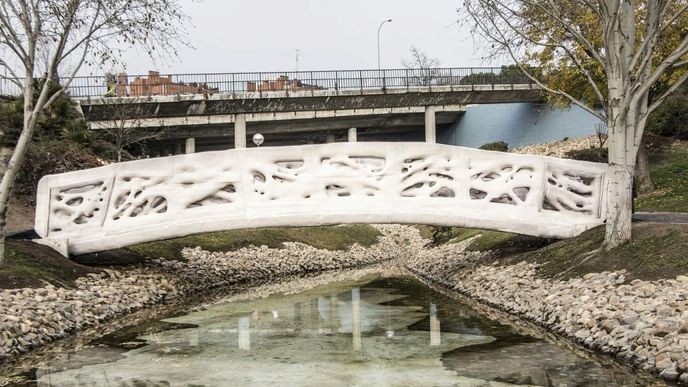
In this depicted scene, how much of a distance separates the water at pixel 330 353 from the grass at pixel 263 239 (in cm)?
560

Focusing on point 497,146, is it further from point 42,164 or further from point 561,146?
point 42,164

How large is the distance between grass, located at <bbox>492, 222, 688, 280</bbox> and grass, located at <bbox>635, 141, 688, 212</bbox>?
6034mm

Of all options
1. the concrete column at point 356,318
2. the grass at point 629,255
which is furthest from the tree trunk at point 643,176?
the concrete column at point 356,318

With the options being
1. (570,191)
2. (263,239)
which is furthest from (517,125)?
(570,191)

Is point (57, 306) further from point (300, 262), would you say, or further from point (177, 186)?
point (300, 262)

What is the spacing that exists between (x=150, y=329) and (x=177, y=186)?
13.1 feet

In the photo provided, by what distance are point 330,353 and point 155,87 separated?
33783 millimetres

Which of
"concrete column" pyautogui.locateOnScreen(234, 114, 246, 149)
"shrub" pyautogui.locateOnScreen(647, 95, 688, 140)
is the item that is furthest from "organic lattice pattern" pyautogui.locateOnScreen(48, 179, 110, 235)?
"concrete column" pyautogui.locateOnScreen(234, 114, 246, 149)

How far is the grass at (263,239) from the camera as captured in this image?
20.0 meters

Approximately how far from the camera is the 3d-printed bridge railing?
15.4m

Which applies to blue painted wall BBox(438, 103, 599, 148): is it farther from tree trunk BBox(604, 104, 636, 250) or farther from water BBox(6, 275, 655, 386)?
water BBox(6, 275, 655, 386)

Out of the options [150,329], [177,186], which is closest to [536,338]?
[150,329]

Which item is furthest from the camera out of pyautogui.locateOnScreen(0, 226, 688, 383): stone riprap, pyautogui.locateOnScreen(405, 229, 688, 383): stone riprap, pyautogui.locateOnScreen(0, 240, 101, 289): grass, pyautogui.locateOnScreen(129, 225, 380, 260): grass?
pyautogui.locateOnScreen(129, 225, 380, 260): grass

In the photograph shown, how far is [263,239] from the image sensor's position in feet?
82.6
